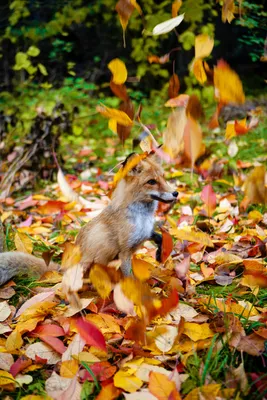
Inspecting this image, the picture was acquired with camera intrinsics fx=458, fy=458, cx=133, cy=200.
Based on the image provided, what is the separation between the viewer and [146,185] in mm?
2848

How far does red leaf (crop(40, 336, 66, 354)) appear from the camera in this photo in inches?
86.0

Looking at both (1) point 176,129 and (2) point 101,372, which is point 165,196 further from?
(2) point 101,372

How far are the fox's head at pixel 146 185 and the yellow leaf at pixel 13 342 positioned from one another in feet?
3.53

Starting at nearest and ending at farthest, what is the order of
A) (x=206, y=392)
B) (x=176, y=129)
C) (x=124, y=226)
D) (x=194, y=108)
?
(x=206, y=392)
(x=194, y=108)
(x=176, y=129)
(x=124, y=226)

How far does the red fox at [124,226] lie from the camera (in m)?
2.83

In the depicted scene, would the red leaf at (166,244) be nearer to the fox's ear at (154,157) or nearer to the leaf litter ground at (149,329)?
the leaf litter ground at (149,329)

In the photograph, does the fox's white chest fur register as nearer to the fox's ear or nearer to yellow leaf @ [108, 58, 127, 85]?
the fox's ear

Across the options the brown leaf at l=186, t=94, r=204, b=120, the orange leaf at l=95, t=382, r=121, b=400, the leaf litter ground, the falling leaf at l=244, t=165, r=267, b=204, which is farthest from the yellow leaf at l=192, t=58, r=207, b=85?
the orange leaf at l=95, t=382, r=121, b=400

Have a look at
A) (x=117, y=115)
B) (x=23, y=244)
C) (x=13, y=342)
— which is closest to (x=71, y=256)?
(x=13, y=342)

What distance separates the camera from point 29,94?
8812 mm

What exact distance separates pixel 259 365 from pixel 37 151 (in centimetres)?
461

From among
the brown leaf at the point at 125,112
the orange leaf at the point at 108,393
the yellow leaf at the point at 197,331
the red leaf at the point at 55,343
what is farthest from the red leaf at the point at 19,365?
the brown leaf at the point at 125,112

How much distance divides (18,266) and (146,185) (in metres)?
0.95

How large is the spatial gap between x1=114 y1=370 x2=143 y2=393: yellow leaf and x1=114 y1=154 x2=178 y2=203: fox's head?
115cm
